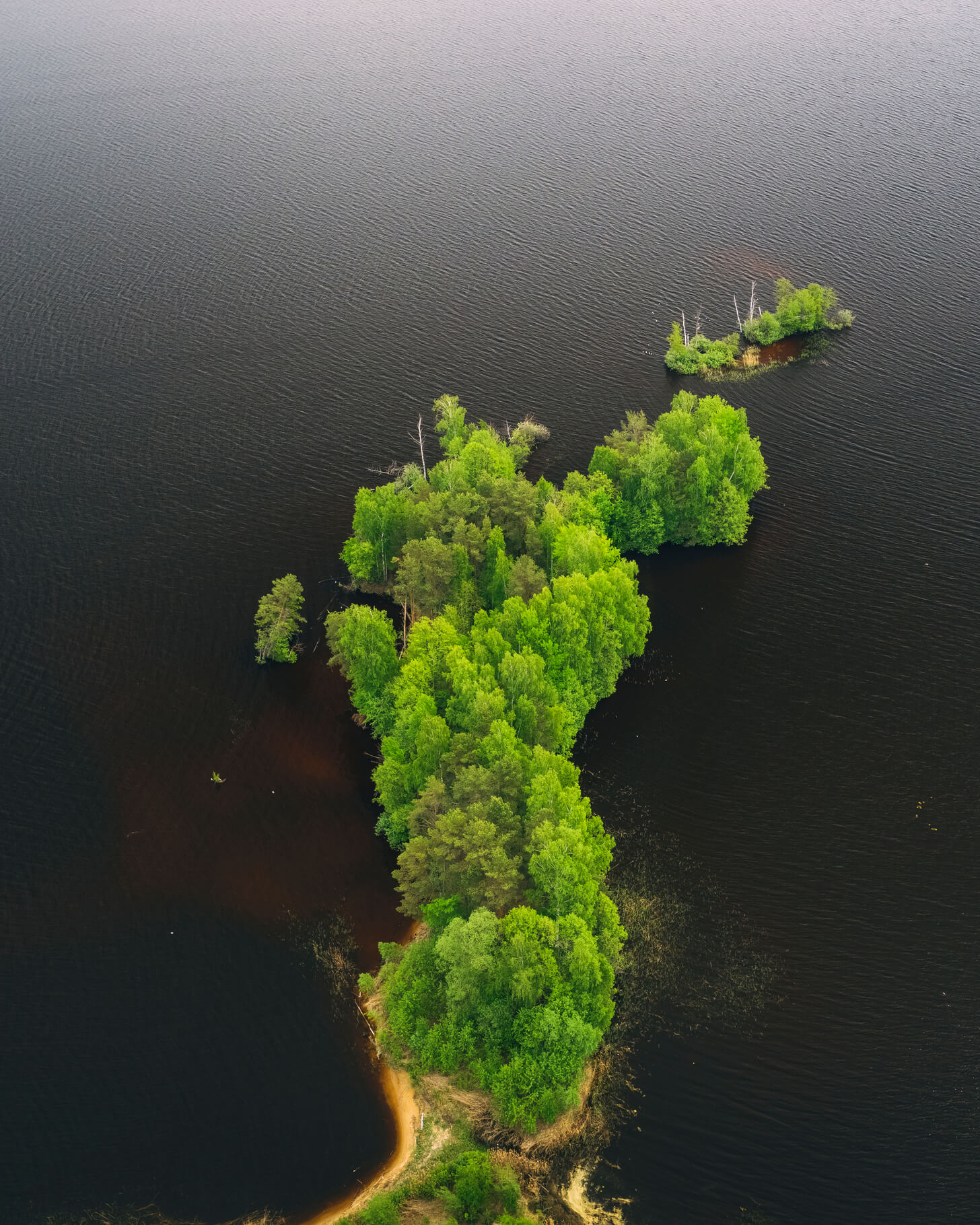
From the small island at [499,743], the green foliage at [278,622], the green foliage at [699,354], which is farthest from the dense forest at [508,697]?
the green foliage at [699,354]

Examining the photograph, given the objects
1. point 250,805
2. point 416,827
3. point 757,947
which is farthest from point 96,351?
point 757,947

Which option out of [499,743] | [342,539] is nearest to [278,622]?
[342,539]

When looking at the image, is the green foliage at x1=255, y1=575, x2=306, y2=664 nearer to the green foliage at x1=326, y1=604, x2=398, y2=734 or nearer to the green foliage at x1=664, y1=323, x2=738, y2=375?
the green foliage at x1=326, y1=604, x2=398, y2=734

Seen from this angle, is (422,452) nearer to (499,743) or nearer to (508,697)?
(508,697)

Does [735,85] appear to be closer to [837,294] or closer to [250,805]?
[837,294]

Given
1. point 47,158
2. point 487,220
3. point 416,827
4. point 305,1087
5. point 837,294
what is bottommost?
point 305,1087

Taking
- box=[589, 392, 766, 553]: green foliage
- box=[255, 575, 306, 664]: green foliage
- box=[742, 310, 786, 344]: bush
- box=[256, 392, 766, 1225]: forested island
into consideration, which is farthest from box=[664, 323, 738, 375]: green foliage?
box=[255, 575, 306, 664]: green foliage

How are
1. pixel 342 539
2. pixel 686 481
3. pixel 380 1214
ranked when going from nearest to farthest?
1. pixel 380 1214
2. pixel 686 481
3. pixel 342 539
